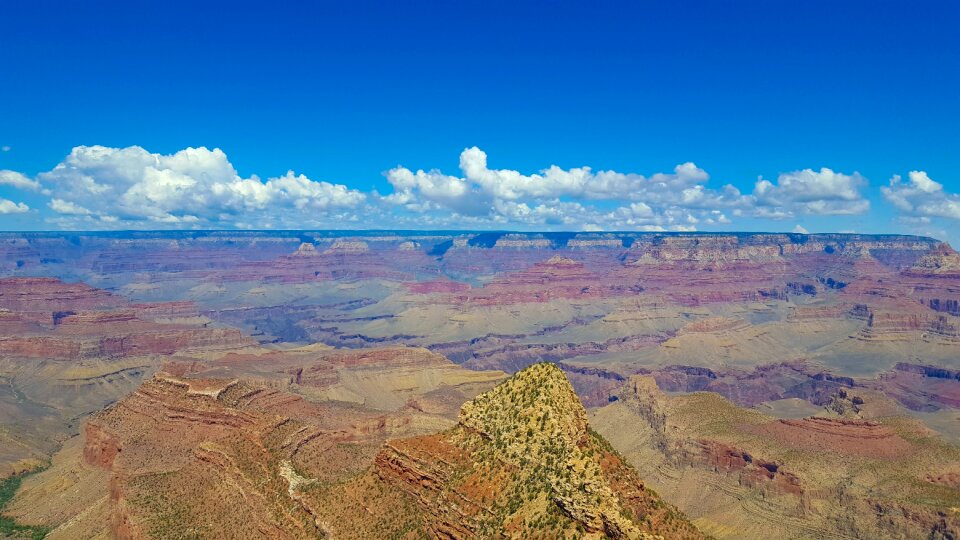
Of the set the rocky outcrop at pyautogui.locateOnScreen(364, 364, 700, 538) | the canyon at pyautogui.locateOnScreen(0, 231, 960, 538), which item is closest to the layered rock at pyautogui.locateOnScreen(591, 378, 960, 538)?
the canyon at pyautogui.locateOnScreen(0, 231, 960, 538)

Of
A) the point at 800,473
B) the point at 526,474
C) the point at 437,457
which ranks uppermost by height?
Result: the point at 526,474

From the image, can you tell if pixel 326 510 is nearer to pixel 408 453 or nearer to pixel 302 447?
pixel 408 453

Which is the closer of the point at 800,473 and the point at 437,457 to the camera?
the point at 437,457

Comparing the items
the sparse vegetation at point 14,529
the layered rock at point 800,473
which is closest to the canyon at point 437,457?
the layered rock at point 800,473

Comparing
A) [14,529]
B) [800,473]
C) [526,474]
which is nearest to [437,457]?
[526,474]

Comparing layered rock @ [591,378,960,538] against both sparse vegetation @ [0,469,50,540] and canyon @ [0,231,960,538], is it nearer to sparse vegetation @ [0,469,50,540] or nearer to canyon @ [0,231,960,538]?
canyon @ [0,231,960,538]

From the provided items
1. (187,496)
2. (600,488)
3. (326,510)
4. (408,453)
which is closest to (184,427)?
(187,496)

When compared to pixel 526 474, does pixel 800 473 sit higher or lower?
lower

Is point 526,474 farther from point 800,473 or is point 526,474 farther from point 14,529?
point 800,473

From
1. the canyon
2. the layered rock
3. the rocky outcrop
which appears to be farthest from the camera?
the layered rock

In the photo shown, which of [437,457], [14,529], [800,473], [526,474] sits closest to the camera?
[526,474]

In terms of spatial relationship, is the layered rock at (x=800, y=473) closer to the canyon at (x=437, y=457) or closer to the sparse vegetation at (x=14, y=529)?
the canyon at (x=437, y=457)
